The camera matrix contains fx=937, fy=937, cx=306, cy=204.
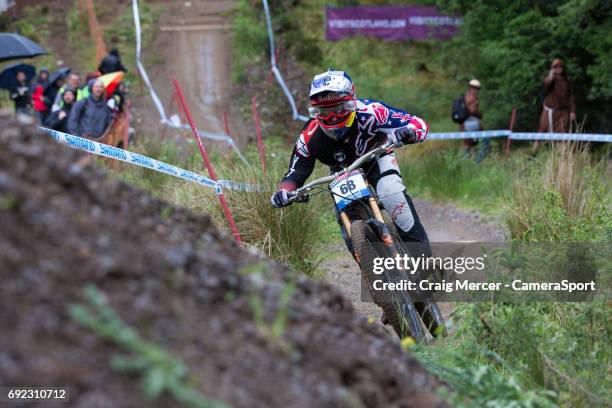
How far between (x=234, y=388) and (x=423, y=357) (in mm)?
1666

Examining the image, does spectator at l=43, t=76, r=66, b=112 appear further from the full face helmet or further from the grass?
the grass

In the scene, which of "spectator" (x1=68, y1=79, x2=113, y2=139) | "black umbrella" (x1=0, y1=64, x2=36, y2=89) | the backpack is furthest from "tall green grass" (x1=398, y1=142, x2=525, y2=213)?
"black umbrella" (x1=0, y1=64, x2=36, y2=89)

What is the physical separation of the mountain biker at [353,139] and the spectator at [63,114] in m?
7.51

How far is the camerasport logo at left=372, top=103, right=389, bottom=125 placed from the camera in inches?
272

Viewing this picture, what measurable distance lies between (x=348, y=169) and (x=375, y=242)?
1.85 ft

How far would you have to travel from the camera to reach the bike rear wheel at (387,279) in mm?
5812

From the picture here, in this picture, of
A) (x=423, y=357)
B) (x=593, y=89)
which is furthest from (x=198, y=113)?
(x=423, y=357)

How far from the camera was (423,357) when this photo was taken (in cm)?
415

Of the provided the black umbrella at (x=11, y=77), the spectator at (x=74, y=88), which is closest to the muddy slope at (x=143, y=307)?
the spectator at (x=74, y=88)

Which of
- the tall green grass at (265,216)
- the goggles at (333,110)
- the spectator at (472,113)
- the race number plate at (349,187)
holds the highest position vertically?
the goggles at (333,110)

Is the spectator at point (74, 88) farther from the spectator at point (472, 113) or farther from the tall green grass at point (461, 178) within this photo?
the spectator at point (472, 113)

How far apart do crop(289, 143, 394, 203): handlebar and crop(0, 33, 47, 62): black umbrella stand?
9493 mm

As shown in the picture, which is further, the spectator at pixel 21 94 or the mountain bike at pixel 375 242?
the spectator at pixel 21 94

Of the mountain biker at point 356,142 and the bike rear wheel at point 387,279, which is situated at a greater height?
the mountain biker at point 356,142
